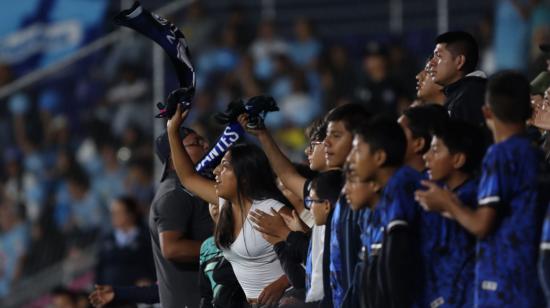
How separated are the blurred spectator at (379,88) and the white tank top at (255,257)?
431 centimetres

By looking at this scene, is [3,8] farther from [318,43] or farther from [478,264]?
[478,264]

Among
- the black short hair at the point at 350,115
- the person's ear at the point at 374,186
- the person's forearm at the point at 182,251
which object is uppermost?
the black short hair at the point at 350,115

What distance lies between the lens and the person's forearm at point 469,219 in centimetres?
532

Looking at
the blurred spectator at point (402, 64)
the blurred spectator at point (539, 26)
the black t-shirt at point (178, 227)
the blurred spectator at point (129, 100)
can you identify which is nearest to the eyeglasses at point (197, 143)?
the black t-shirt at point (178, 227)

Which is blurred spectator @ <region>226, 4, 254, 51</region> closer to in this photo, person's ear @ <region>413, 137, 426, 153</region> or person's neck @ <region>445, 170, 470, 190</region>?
person's ear @ <region>413, 137, 426, 153</region>

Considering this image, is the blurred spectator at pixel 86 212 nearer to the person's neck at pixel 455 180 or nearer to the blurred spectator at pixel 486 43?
the blurred spectator at pixel 486 43

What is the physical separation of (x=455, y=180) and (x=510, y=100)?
1.46 ft

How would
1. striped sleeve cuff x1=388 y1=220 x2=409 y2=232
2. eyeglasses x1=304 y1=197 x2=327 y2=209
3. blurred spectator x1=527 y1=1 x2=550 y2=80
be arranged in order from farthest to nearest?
blurred spectator x1=527 y1=1 x2=550 y2=80, eyeglasses x1=304 y1=197 x2=327 y2=209, striped sleeve cuff x1=388 y1=220 x2=409 y2=232

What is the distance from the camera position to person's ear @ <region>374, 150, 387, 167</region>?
225 inches

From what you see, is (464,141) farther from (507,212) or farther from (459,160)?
(507,212)

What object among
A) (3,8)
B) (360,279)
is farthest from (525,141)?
(3,8)

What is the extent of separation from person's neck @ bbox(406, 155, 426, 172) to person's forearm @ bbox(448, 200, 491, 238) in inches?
24.3

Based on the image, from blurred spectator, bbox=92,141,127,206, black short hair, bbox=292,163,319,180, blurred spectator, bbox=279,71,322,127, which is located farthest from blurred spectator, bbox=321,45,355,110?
black short hair, bbox=292,163,319,180

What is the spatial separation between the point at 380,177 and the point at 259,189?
1619 millimetres
